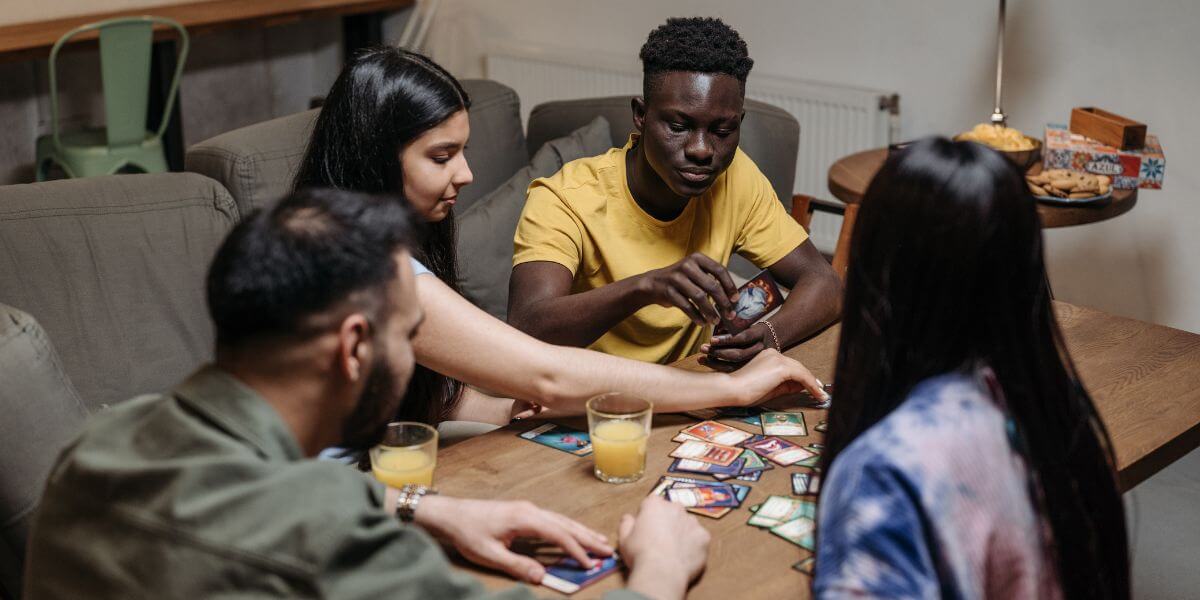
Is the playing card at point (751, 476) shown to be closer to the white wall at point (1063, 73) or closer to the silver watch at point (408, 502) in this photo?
the silver watch at point (408, 502)

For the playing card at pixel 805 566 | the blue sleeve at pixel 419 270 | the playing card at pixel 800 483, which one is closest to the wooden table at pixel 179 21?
the blue sleeve at pixel 419 270

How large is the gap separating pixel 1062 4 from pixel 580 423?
263 cm

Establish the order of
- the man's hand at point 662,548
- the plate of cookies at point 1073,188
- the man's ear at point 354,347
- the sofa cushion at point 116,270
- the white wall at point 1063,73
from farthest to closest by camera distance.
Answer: the white wall at point 1063,73
the plate of cookies at point 1073,188
the sofa cushion at point 116,270
the man's hand at point 662,548
the man's ear at point 354,347

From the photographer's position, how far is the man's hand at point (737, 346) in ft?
6.23

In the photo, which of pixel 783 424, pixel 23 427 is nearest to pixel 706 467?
pixel 783 424

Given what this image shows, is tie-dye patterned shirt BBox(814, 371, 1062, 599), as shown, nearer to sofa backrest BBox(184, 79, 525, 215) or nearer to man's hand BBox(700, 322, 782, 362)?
man's hand BBox(700, 322, 782, 362)

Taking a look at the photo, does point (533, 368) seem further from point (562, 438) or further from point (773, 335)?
point (773, 335)

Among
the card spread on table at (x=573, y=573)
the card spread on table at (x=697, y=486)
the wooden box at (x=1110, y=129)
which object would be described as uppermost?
the wooden box at (x=1110, y=129)

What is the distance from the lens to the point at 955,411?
41.3 inches

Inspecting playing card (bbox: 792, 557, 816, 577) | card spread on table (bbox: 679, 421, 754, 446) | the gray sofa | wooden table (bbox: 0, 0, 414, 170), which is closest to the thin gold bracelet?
card spread on table (bbox: 679, 421, 754, 446)

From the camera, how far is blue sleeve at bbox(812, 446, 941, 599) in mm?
979

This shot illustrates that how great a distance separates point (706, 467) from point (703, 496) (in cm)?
8

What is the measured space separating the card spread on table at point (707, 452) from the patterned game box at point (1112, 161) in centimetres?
185

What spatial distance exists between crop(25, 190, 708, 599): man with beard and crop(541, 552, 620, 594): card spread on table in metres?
0.11
